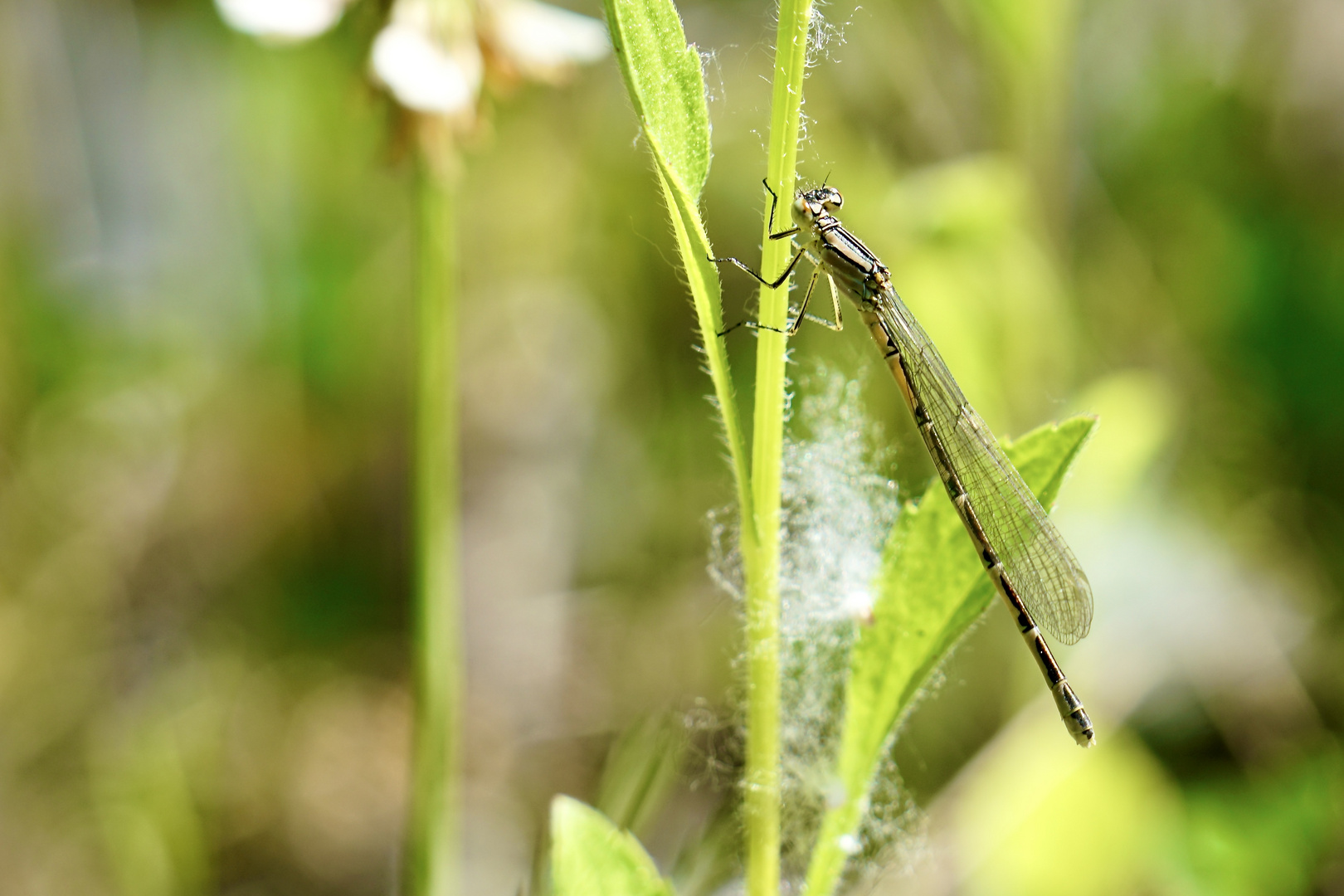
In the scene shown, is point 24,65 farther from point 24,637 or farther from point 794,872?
point 794,872

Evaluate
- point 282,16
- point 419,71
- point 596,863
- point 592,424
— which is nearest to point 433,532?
point 419,71

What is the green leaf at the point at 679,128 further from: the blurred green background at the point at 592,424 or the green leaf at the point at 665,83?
the blurred green background at the point at 592,424

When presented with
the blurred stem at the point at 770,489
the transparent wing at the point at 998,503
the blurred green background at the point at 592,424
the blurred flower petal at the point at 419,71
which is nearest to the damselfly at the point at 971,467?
the transparent wing at the point at 998,503

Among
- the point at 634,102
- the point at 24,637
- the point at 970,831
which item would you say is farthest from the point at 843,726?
the point at 24,637

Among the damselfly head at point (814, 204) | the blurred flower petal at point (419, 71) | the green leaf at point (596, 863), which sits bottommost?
the green leaf at point (596, 863)

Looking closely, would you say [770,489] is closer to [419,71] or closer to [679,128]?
[679,128]

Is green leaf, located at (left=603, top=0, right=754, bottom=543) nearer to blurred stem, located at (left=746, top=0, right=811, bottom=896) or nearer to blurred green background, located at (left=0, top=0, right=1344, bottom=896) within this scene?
blurred stem, located at (left=746, top=0, right=811, bottom=896)
